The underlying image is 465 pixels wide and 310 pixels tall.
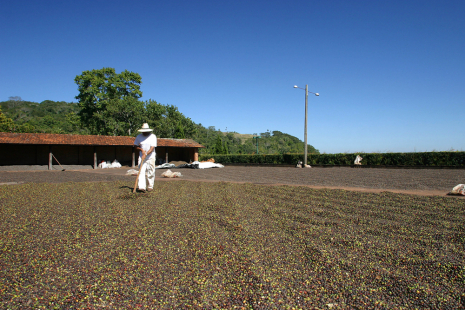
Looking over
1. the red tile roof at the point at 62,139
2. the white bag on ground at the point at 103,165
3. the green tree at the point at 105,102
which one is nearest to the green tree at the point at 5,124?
the green tree at the point at 105,102

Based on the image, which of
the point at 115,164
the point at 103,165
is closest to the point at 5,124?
the point at 103,165

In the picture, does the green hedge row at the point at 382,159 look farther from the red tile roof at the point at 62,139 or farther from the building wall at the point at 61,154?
the building wall at the point at 61,154

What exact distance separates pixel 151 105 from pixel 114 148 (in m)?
19.8

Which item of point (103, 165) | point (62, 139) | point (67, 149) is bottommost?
point (103, 165)

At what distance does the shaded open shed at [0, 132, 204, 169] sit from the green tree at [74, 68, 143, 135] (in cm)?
1256

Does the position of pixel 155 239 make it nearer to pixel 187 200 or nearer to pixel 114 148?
pixel 187 200

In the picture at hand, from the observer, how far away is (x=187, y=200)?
21.4ft

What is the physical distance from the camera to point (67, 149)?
23.2 meters

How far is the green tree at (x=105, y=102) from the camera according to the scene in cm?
3719

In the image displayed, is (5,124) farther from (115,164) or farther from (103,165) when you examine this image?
(115,164)

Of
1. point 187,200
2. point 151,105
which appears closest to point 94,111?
point 151,105

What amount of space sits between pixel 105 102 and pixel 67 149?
628 inches

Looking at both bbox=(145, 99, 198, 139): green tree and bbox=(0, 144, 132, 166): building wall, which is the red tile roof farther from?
bbox=(145, 99, 198, 139): green tree

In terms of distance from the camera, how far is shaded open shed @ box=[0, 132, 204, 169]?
20.5 m
